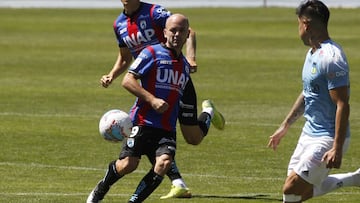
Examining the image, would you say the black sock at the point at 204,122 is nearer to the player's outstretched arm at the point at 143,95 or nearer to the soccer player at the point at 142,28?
the soccer player at the point at 142,28

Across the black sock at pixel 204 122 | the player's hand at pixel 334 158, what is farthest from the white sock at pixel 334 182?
the black sock at pixel 204 122

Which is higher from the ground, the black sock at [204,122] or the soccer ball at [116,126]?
the soccer ball at [116,126]

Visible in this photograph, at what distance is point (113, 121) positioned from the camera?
1150 centimetres

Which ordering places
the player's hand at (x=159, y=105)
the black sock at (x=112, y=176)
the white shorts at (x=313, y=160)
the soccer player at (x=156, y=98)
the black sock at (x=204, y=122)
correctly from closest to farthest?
1. the white shorts at (x=313, y=160)
2. the player's hand at (x=159, y=105)
3. the soccer player at (x=156, y=98)
4. the black sock at (x=112, y=176)
5. the black sock at (x=204, y=122)

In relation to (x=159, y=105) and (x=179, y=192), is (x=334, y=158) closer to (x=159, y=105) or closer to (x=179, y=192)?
(x=159, y=105)

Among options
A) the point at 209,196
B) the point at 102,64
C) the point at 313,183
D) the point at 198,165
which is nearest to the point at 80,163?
the point at 198,165

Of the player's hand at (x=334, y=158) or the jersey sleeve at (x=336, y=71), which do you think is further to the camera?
the jersey sleeve at (x=336, y=71)

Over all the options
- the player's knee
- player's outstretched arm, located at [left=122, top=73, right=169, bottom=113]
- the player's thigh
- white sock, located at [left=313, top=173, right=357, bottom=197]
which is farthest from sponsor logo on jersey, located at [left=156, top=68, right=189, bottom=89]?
the player's thigh

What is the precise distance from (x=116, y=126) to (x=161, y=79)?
616 mm

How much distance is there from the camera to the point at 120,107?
23.3m

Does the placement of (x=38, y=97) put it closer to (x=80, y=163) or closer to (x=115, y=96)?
(x=115, y=96)

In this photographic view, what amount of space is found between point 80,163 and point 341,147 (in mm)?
6947

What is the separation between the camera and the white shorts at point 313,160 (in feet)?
33.2

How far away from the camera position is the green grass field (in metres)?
14.4
